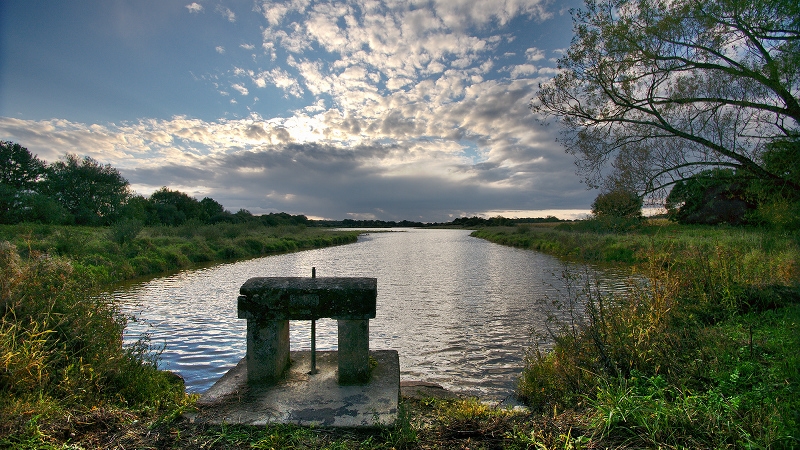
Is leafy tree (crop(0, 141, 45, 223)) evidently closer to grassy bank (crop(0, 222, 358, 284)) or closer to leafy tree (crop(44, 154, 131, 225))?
leafy tree (crop(44, 154, 131, 225))

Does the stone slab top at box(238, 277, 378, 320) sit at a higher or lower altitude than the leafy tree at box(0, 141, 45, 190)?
lower

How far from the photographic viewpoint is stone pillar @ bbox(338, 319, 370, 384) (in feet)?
12.9

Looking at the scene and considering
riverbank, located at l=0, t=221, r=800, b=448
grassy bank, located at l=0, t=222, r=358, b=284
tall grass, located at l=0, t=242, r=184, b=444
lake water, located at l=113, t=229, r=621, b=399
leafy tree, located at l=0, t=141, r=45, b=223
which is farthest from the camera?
leafy tree, located at l=0, t=141, r=45, b=223

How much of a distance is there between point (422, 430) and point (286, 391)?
4.52 feet

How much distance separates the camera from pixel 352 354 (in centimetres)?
393

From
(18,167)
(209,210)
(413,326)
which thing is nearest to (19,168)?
(18,167)

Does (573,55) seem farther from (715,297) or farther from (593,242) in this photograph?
(593,242)

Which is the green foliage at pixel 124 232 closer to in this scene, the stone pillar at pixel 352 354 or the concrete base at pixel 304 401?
the concrete base at pixel 304 401

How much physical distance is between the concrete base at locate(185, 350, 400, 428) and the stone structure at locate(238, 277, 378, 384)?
16 centimetres

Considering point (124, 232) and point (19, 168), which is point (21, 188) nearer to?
point (19, 168)

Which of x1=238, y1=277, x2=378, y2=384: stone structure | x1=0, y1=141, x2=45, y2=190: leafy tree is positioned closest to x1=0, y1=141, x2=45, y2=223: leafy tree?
x1=0, y1=141, x2=45, y2=190: leafy tree

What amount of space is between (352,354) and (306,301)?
0.71 metres

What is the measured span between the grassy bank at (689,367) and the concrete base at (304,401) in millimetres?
1643

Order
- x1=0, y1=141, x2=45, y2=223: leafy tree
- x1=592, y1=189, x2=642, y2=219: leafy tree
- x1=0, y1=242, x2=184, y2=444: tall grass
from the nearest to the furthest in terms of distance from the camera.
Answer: x1=0, y1=242, x2=184, y2=444: tall grass, x1=592, y1=189, x2=642, y2=219: leafy tree, x1=0, y1=141, x2=45, y2=223: leafy tree
